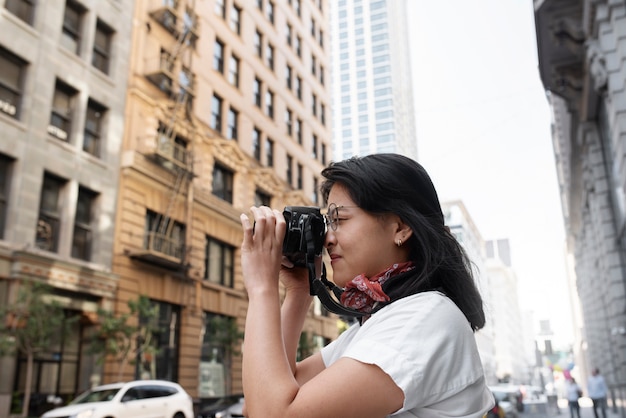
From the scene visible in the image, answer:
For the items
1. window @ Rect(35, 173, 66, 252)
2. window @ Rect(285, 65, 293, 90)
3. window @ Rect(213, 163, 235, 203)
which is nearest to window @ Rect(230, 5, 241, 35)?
window @ Rect(285, 65, 293, 90)

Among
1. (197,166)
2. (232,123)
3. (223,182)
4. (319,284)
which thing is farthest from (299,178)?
(319,284)

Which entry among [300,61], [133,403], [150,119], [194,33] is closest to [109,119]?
[150,119]

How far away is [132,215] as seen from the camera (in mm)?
21453

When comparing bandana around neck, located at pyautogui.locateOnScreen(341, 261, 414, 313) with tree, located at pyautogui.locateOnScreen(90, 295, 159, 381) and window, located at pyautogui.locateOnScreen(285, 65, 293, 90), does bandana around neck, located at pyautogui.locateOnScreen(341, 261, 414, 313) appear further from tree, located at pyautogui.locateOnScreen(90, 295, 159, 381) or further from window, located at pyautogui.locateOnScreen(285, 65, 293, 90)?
window, located at pyautogui.locateOnScreen(285, 65, 293, 90)

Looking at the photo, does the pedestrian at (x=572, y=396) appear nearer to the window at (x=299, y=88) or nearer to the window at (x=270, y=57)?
the window at (x=270, y=57)

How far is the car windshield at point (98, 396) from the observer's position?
545 inches

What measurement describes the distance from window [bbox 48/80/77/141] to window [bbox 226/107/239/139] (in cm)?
1015

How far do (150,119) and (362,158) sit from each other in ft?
73.3

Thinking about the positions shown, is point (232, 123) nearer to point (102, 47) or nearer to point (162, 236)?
point (102, 47)

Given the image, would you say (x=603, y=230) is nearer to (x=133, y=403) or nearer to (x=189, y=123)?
(x=133, y=403)

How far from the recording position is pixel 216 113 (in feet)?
94.0

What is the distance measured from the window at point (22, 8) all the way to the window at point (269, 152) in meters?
15.8

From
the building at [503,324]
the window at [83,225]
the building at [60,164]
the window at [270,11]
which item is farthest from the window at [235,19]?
the building at [503,324]

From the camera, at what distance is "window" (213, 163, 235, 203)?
2788cm
